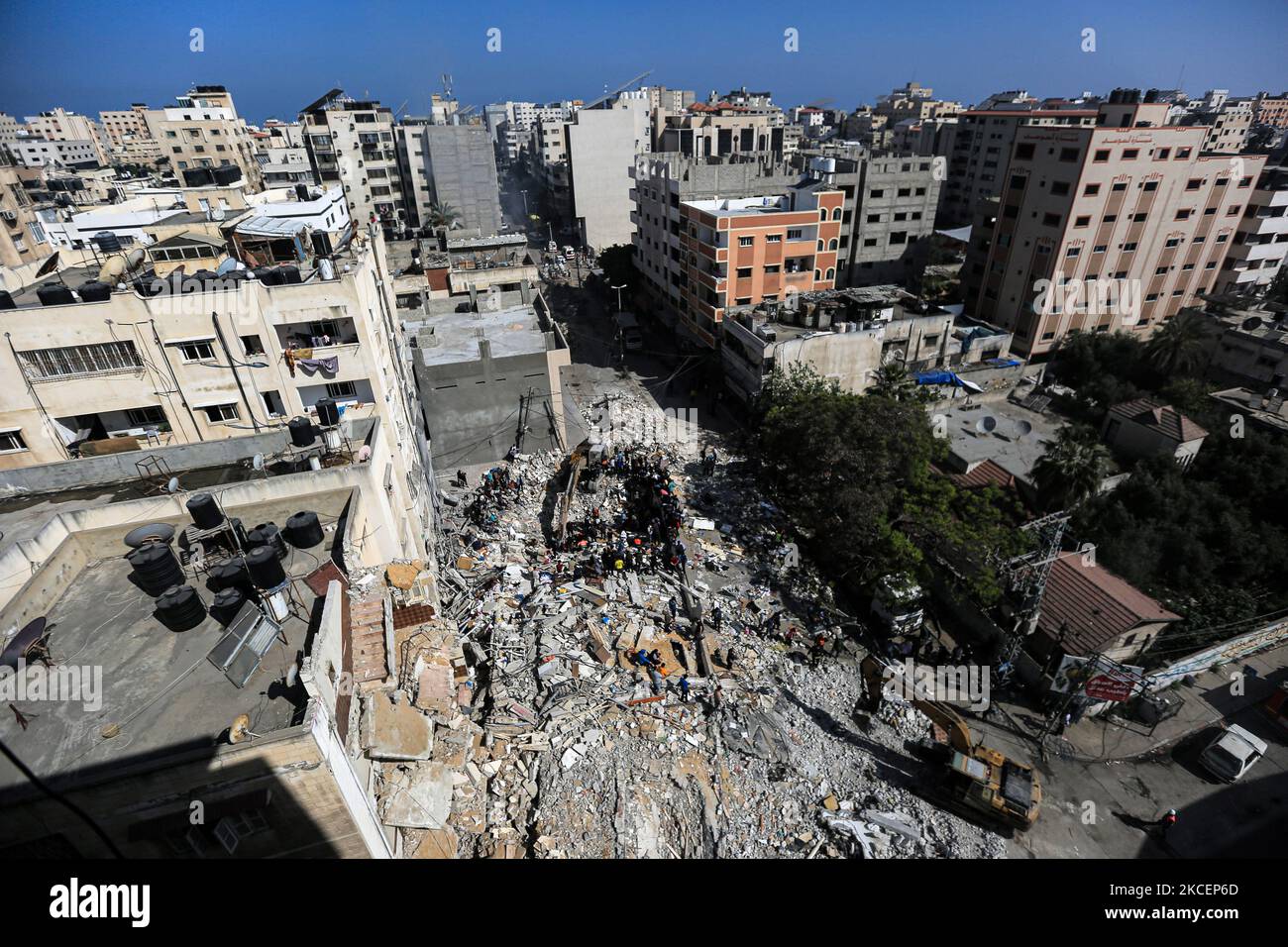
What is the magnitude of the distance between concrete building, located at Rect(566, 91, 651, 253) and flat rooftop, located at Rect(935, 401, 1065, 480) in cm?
4907

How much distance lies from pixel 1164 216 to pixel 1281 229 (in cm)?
1154

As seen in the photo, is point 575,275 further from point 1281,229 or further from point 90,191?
point 1281,229

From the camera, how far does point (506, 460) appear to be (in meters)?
29.7

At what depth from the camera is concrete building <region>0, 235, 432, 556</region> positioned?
1606 cm

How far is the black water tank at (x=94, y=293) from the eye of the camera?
631 inches

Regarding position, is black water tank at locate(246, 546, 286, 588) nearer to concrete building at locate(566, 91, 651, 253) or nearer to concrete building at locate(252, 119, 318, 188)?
concrete building at locate(252, 119, 318, 188)

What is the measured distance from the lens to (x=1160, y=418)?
28.8m

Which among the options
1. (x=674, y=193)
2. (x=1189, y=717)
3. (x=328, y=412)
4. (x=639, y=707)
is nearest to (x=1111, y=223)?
(x=674, y=193)

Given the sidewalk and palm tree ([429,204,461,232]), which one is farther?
palm tree ([429,204,461,232])

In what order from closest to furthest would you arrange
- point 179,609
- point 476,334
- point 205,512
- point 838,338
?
1. point 179,609
2. point 205,512
3. point 476,334
4. point 838,338

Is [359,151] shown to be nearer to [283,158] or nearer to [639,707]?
[283,158]

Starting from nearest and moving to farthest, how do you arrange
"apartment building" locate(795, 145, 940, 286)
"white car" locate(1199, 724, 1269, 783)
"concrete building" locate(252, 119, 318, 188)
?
1. "white car" locate(1199, 724, 1269, 783)
2. "apartment building" locate(795, 145, 940, 286)
3. "concrete building" locate(252, 119, 318, 188)

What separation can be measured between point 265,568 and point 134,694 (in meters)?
2.61

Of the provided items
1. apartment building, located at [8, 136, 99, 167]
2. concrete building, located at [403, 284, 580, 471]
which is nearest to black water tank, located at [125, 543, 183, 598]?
concrete building, located at [403, 284, 580, 471]
